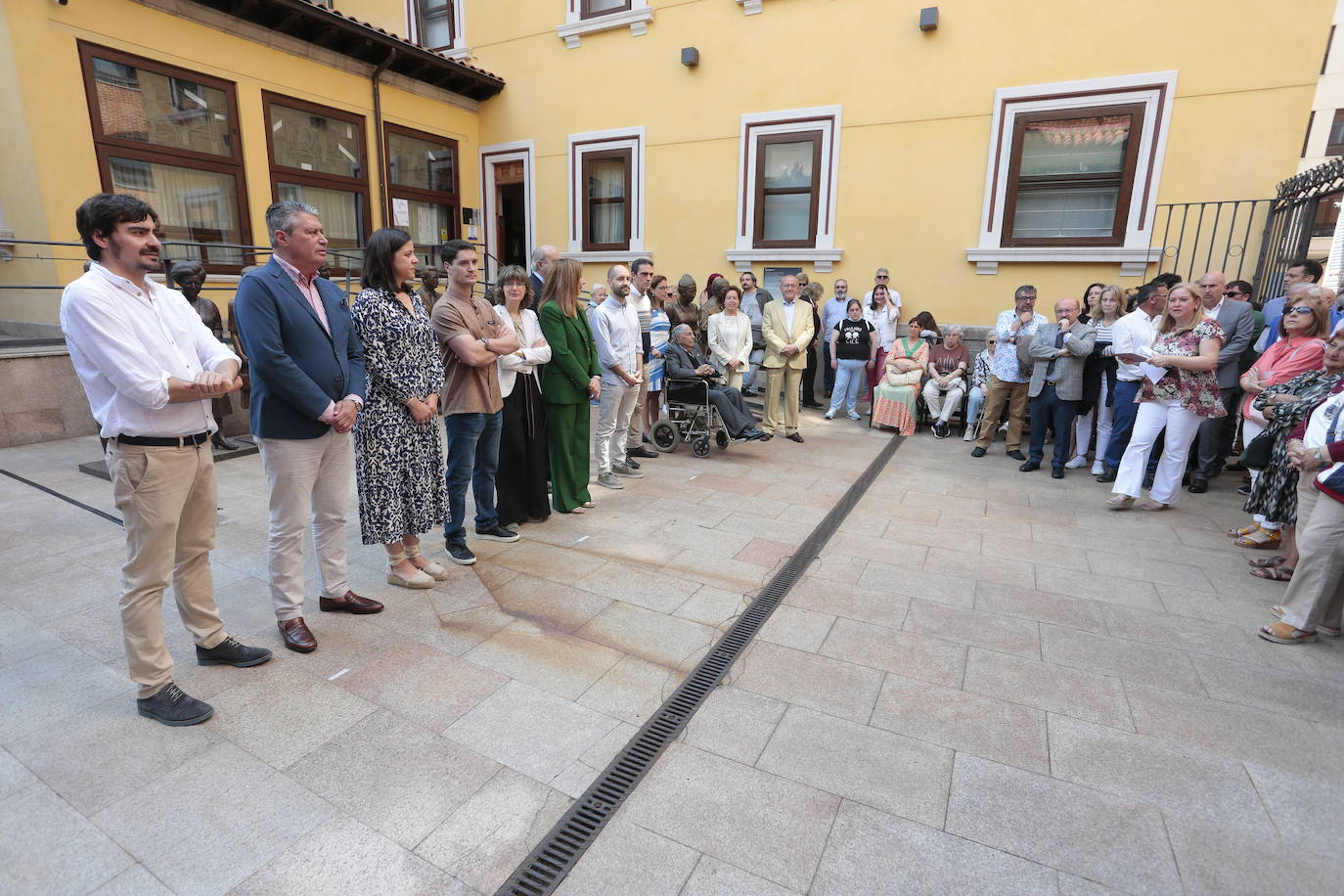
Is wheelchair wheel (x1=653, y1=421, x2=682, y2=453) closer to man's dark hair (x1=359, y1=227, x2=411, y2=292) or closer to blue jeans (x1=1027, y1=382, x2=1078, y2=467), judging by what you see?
blue jeans (x1=1027, y1=382, x2=1078, y2=467)

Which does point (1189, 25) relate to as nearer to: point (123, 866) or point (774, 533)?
point (774, 533)

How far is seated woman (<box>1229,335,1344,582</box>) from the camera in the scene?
12.0 ft

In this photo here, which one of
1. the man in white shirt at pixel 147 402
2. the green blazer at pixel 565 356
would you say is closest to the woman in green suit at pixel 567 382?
the green blazer at pixel 565 356

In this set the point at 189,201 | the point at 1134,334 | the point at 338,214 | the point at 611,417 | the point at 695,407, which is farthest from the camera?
the point at 338,214

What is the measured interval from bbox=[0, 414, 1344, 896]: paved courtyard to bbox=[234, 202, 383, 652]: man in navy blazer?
503 millimetres

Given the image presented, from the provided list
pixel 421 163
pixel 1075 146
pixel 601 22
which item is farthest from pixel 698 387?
pixel 421 163

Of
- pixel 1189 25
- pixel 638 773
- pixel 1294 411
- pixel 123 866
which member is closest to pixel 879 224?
pixel 1189 25

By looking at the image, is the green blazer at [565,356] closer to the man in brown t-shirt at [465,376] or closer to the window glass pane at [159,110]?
the man in brown t-shirt at [465,376]

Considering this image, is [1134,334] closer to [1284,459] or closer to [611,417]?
[1284,459]

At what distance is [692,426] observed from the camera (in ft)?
22.7

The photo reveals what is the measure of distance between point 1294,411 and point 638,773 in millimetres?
4156

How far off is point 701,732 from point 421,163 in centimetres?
1107

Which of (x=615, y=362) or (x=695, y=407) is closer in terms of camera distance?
(x=615, y=362)

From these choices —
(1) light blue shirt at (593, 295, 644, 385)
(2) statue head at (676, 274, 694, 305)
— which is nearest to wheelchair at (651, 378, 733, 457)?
(1) light blue shirt at (593, 295, 644, 385)
